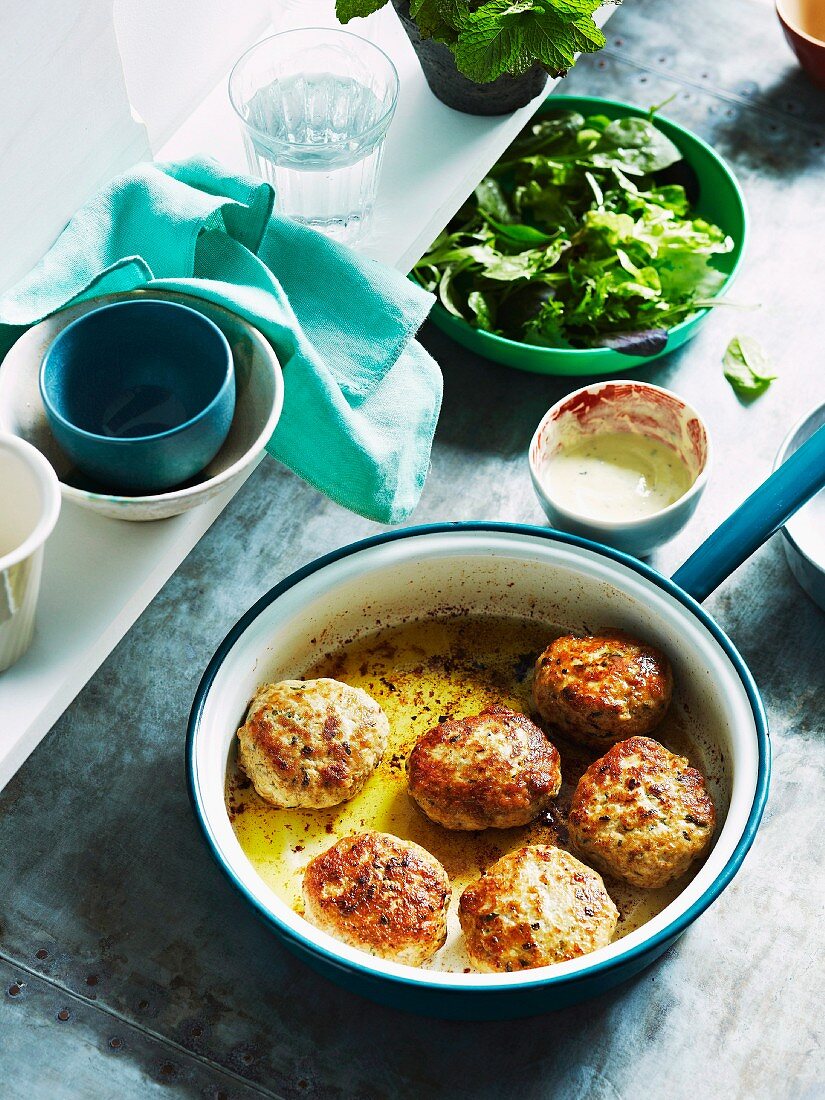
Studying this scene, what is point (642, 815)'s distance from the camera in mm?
949

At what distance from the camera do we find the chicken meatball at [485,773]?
38.6 inches

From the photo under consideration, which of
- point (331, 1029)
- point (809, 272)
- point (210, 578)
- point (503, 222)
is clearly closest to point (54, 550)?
point (210, 578)

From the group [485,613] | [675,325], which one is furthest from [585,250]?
[485,613]

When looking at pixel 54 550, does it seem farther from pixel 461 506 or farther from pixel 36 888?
pixel 461 506

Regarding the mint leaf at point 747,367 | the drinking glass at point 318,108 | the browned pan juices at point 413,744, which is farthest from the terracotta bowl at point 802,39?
the browned pan juices at point 413,744

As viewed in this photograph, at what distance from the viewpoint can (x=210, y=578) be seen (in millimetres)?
1234

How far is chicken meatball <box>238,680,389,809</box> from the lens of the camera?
3.22 ft

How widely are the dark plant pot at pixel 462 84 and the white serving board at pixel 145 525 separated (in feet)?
0.05

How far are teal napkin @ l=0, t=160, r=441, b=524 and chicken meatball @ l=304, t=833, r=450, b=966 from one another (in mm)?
290

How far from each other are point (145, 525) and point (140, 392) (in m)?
0.11

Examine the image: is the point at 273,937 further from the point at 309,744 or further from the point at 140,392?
the point at 140,392

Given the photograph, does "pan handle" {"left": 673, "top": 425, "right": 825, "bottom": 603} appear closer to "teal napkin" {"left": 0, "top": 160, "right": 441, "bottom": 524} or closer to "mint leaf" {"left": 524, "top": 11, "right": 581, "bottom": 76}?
"teal napkin" {"left": 0, "top": 160, "right": 441, "bottom": 524}

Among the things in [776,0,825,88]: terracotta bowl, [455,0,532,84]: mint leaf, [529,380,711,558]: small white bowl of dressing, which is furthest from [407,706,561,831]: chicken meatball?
[776,0,825,88]: terracotta bowl

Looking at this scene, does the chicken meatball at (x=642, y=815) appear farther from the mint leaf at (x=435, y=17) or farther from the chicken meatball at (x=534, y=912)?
the mint leaf at (x=435, y=17)
